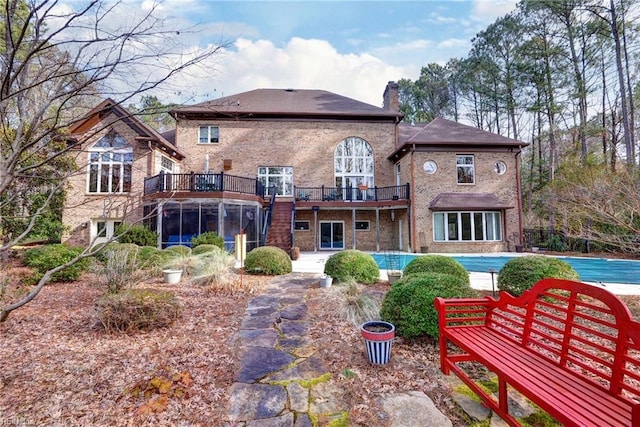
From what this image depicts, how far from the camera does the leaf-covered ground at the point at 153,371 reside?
2.31 m

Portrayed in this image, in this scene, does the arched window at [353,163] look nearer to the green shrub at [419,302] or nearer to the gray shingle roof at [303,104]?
the gray shingle roof at [303,104]

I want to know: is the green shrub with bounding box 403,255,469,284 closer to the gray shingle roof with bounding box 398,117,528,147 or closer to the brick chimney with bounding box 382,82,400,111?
the gray shingle roof with bounding box 398,117,528,147

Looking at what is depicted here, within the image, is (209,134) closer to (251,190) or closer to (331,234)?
(251,190)

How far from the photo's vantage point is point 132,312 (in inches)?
155

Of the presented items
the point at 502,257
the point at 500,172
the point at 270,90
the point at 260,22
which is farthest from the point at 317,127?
the point at 260,22

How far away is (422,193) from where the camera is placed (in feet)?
53.0

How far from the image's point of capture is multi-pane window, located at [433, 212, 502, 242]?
52.5 ft

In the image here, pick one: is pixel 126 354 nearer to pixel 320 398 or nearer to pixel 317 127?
pixel 320 398

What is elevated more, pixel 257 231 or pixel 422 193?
pixel 422 193

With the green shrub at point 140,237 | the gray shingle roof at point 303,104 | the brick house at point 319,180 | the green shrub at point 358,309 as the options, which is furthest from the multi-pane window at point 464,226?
the green shrub at point 140,237

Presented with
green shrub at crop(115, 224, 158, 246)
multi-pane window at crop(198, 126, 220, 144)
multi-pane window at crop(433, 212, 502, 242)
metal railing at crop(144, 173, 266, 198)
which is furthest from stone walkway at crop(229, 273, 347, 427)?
multi-pane window at crop(198, 126, 220, 144)

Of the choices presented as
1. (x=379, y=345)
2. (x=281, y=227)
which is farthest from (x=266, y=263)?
(x=281, y=227)

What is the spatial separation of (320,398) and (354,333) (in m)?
1.49

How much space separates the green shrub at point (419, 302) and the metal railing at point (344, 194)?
13.8m
